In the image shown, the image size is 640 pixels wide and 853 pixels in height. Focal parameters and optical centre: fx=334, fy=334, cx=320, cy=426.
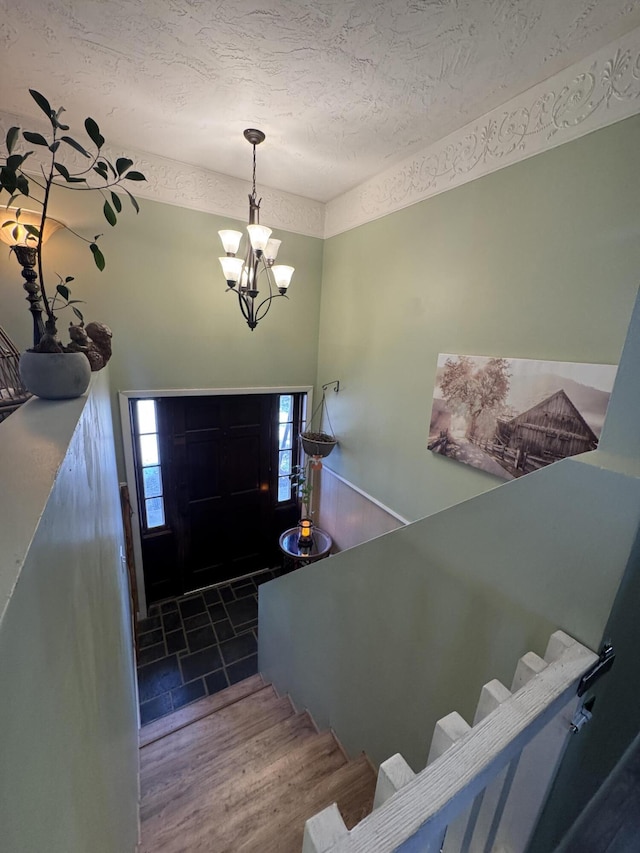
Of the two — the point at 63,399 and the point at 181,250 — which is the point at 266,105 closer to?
the point at 181,250

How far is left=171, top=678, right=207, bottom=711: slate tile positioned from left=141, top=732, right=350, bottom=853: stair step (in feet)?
3.63

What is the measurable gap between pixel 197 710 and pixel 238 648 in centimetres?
74

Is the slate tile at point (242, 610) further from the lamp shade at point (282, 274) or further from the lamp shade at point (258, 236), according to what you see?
the lamp shade at point (258, 236)

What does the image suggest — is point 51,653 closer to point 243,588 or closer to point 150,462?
point 150,462

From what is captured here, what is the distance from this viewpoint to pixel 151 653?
282 cm

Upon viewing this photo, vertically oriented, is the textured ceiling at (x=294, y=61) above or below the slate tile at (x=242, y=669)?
above

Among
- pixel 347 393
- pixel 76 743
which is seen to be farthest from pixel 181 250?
pixel 76 743

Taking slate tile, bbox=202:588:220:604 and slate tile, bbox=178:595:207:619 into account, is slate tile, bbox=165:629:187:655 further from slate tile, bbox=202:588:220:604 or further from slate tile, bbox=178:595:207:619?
slate tile, bbox=202:588:220:604

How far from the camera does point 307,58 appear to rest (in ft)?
4.82

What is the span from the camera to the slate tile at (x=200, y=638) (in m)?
2.92

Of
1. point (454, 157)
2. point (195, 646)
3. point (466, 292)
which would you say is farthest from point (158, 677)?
point (454, 157)

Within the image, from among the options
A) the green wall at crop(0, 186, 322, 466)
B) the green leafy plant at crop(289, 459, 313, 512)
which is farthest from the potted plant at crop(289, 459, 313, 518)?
the green wall at crop(0, 186, 322, 466)

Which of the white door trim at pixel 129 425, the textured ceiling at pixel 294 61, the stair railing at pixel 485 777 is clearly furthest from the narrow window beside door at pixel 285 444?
the stair railing at pixel 485 777

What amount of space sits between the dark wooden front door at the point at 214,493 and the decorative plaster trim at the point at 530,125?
2.11 meters
